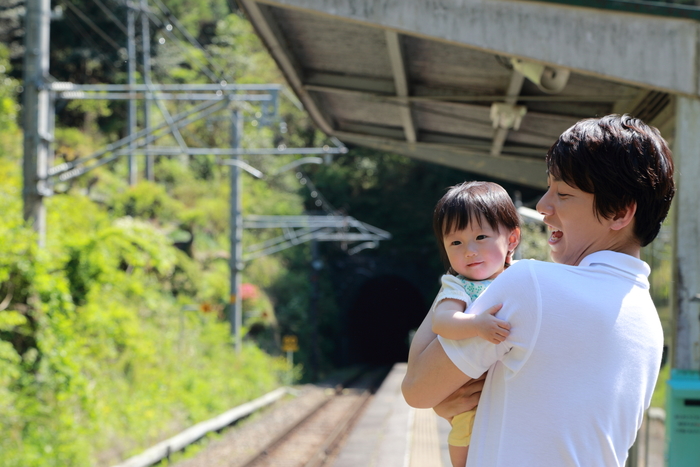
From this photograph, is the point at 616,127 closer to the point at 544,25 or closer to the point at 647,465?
the point at 544,25

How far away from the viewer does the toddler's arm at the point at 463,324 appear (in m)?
1.61

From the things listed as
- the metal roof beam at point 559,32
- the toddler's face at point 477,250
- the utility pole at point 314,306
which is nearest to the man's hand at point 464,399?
the toddler's face at point 477,250

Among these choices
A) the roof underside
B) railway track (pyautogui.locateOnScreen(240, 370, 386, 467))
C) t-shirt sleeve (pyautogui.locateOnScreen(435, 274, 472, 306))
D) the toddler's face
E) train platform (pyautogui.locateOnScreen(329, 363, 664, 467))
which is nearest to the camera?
t-shirt sleeve (pyautogui.locateOnScreen(435, 274, 472, 306))

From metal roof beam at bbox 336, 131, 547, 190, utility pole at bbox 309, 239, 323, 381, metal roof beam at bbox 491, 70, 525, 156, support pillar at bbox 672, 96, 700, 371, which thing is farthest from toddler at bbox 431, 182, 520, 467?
utility pole at bbox 309, 239, 323, 381

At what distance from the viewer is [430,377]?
1770 mm

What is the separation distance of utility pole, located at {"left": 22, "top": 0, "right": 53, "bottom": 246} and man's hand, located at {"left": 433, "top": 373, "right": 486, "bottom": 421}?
1004 cm

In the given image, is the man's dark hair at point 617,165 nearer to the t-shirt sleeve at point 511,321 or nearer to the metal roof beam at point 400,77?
the t-shirt sleeve at point 511,321

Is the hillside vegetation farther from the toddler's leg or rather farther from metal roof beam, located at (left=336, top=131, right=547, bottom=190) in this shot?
the toddler's leg

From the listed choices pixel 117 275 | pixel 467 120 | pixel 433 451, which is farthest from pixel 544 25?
pixel 117 275

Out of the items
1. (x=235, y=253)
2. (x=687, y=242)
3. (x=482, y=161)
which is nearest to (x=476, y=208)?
(x=687, y=242)

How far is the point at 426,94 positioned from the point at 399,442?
5377mm

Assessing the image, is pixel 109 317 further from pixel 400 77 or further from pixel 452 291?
pixel 452 291

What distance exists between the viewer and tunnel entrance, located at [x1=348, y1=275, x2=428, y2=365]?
44.0 m

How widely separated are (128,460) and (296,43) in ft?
24.0
